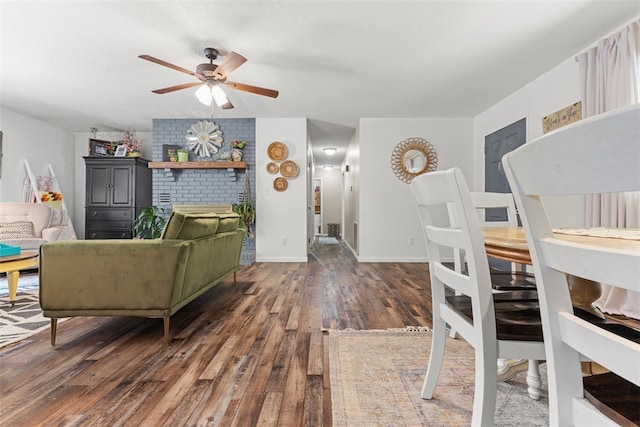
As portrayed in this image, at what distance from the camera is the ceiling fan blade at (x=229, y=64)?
2.49m

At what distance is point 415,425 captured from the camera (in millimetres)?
1149

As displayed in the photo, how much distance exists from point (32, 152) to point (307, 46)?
533 centimetres

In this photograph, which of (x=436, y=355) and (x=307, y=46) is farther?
(x=307, y=46)

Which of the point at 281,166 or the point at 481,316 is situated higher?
the point at 281,166

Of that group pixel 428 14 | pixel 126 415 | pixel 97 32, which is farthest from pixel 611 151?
pixel 97 32

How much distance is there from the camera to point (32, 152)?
5164 mm

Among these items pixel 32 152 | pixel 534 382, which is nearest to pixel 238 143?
pixel 32 152

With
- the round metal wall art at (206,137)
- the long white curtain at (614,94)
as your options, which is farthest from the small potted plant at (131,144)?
the long white curtain at (614,94)

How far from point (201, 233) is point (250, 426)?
140cm

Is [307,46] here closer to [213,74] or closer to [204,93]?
[213,74]

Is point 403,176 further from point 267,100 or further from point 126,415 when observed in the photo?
point 126,415

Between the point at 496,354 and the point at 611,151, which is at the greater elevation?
the point at 611,151

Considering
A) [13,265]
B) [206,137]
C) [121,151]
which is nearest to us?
[13,265]

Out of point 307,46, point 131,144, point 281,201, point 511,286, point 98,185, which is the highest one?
point 307,46
